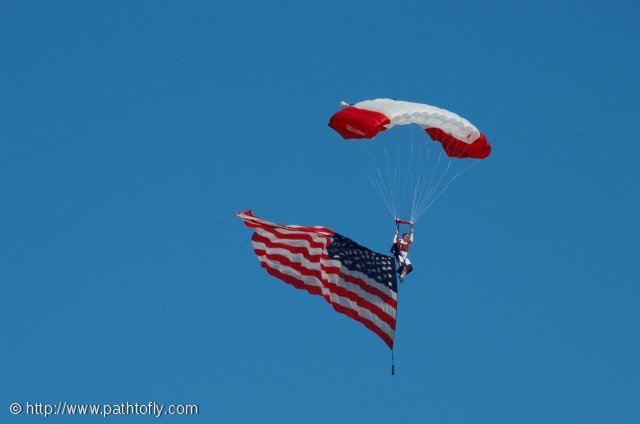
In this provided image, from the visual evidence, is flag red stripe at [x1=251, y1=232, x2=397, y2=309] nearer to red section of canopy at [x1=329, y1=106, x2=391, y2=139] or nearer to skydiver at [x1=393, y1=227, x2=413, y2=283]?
skydiver at [x1=393, y1=227, x2=413, y2=283]

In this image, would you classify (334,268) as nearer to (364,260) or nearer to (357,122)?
(364,260)

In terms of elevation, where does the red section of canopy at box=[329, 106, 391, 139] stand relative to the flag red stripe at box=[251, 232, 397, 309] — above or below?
above

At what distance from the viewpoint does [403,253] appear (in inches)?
1650

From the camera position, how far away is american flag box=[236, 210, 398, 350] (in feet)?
138


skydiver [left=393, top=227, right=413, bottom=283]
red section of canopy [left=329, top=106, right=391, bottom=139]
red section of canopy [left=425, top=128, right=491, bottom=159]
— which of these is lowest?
skydiver [left=393, top=227, right=413, bottom=283]

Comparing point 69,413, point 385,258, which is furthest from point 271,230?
point 69,413

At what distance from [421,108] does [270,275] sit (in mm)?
6270

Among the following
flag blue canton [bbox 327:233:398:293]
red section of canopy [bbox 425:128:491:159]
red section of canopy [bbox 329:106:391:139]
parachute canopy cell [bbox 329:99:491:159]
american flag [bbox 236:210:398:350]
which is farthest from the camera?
red section of canopy [bbox 425:128:491:159]

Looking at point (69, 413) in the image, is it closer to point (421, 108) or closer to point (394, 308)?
point (394, 308)

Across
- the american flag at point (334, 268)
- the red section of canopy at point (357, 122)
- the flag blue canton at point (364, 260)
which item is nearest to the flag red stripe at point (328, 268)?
the american flag at point (334, 268)

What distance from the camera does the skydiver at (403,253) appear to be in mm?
41750

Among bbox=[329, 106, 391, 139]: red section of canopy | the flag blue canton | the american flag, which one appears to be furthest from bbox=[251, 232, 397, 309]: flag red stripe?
bbox=[329, 106, 391, 139]: red section of canopy

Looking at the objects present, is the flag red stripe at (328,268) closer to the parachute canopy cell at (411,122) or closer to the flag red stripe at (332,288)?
the flag red stripe at (332,288)

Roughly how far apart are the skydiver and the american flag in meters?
0.24
